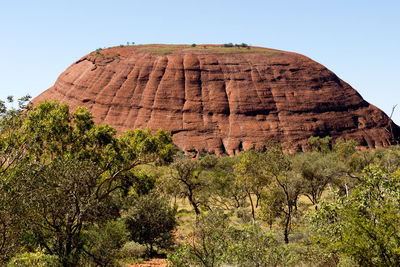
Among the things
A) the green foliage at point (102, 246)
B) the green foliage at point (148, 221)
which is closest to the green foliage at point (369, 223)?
the green foliage at point (102, 246)

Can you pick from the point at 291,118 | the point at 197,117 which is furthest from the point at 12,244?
the point at 291,118

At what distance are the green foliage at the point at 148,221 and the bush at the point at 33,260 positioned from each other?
27.6 feet

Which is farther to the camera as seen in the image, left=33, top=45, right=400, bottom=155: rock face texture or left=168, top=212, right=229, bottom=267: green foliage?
left=33, top=45, right=400, bottom=155: rock face texture

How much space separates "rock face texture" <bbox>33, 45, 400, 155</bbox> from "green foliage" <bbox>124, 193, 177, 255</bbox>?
61.0 m

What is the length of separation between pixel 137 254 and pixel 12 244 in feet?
32.9

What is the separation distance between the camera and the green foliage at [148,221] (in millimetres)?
20578

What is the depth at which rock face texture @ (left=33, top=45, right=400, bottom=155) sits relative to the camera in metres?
86.9

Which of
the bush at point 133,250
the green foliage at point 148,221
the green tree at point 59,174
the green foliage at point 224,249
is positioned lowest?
the bush at point 133,250

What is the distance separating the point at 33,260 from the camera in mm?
10617

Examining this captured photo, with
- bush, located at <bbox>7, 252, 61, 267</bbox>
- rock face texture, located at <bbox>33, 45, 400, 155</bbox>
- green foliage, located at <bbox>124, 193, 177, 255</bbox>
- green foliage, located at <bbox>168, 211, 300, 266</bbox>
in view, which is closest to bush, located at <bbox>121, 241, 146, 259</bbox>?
green foliage, located at <bbox>124, 193, 177, 255</bbox>

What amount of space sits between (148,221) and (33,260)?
33.5 ft

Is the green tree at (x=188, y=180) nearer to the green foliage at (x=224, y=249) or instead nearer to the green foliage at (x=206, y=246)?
the green foliage at (x=224, y=249)

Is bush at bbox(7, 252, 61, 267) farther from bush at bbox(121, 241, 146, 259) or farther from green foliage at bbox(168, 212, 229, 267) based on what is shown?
bush at bbox(121, 241, 146, 259)

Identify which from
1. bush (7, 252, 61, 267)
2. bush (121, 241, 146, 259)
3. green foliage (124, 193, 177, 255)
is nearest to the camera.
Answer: bush (7, 252, 61, 267)
